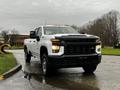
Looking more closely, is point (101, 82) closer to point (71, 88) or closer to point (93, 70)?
point (71, 88)

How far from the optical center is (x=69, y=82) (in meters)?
10.7

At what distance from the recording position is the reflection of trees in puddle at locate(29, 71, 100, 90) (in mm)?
9664

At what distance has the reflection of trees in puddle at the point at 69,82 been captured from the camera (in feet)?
31.7

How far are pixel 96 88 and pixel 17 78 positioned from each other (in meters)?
3.38

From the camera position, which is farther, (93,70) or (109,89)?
(93,70)

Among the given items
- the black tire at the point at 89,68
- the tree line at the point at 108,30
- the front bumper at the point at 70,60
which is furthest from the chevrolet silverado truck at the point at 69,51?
the tree line at the point at 108,30

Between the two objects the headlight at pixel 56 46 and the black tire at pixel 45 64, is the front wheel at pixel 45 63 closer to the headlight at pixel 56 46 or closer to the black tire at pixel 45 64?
the black tire at pixel 45 64

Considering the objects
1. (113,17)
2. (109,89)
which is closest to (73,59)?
(109,89)

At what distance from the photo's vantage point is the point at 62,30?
1405cm

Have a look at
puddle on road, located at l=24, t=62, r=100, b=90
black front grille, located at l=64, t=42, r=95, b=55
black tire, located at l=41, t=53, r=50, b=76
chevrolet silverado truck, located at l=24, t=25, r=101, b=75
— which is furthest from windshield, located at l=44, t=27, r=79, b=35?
black front grille, located at l=64, t=42, r=95, b=55

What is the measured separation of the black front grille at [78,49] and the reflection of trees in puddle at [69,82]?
2.97 feet

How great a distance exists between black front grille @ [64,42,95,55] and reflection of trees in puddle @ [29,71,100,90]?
90 centimetres

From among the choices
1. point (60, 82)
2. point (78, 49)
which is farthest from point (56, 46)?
point (60, 82)

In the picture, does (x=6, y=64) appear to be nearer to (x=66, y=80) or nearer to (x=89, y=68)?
(x=89, y=68)
